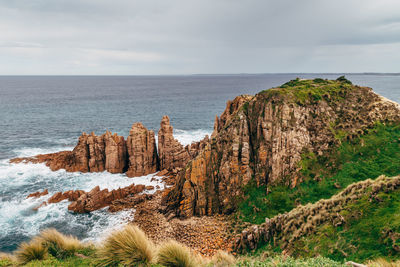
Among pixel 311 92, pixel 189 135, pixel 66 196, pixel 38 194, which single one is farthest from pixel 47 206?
pixel 311 92

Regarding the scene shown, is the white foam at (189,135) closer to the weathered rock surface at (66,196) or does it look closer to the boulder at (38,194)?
the weathered rock surface at (66,196)

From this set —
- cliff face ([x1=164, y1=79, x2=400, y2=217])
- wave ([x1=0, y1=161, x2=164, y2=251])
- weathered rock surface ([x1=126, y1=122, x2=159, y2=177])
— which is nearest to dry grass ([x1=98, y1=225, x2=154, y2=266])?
cliff face ([x1=164, y1=79, x2=400, y2=217])

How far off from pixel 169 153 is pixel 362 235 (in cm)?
3249

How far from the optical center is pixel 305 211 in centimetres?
1778

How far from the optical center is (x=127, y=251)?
31.9 ft

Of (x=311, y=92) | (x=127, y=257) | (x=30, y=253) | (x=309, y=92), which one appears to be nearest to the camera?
(x=127, y=257)

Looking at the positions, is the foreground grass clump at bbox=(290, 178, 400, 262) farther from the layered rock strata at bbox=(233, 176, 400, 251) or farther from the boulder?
the boulder

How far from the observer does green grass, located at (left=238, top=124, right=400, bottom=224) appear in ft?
78.7

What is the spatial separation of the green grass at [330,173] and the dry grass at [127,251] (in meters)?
16.8

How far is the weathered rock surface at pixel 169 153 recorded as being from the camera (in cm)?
4144

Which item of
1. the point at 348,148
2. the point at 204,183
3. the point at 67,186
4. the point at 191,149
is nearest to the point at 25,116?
the point at 67,186

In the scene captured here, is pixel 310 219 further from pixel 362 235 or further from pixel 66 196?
pixel 66 196

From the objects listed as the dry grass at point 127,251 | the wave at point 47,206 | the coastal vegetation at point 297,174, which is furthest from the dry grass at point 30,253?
the wave at point 47,206

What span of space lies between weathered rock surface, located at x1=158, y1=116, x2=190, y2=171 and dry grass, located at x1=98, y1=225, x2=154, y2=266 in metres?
31.2
